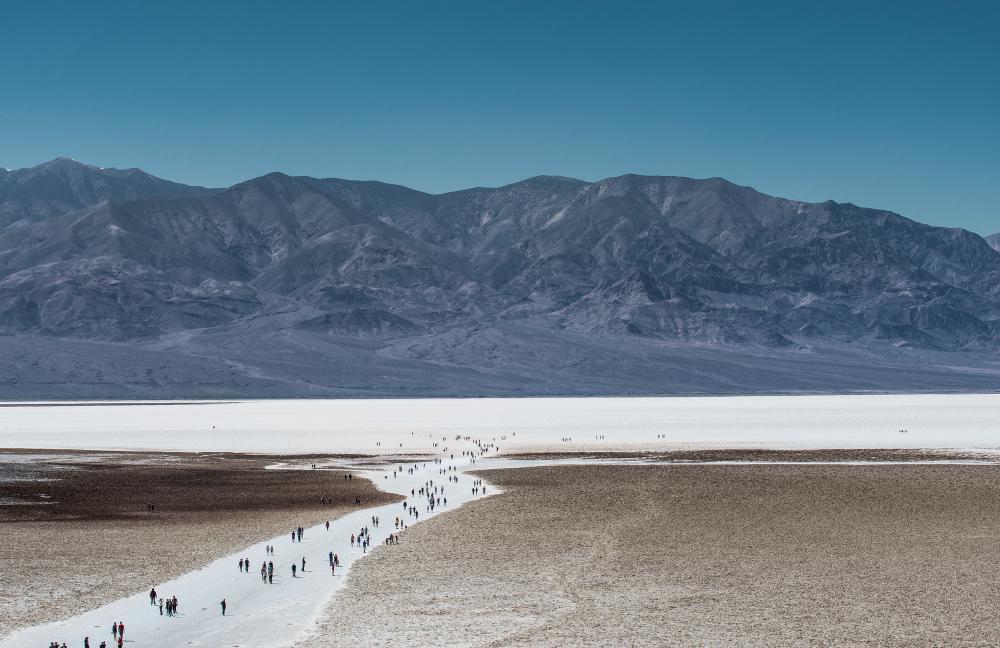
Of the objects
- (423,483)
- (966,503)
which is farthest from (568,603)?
(423,483)

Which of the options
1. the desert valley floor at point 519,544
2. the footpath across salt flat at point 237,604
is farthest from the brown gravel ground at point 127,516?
the footpath across salt flat at point 237,604

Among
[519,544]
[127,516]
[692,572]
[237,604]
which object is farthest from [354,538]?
[692,572]

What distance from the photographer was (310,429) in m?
128

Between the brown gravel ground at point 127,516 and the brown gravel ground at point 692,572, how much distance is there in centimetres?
772

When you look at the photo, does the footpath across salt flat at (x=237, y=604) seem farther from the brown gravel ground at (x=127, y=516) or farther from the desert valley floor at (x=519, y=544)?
the brown gravel ground at (x=127, y=516)

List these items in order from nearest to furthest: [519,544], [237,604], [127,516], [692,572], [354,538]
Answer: [237,604], [692,572], [519,544], [354,538], [127,516]

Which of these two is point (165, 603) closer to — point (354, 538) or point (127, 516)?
point (354, 538)

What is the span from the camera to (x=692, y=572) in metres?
39.6

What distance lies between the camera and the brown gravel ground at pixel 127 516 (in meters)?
38.4

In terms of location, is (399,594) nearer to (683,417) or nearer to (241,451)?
(241,451)

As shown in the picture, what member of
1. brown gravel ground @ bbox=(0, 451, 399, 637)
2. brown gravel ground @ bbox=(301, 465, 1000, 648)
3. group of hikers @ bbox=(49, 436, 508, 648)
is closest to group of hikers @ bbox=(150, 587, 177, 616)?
group of hikers @ bbox=(49, 436, 508, 648)

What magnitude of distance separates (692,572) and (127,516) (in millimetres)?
29734

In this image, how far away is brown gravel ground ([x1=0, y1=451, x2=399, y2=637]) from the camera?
38.4 m

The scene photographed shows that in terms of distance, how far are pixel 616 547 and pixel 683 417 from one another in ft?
349
